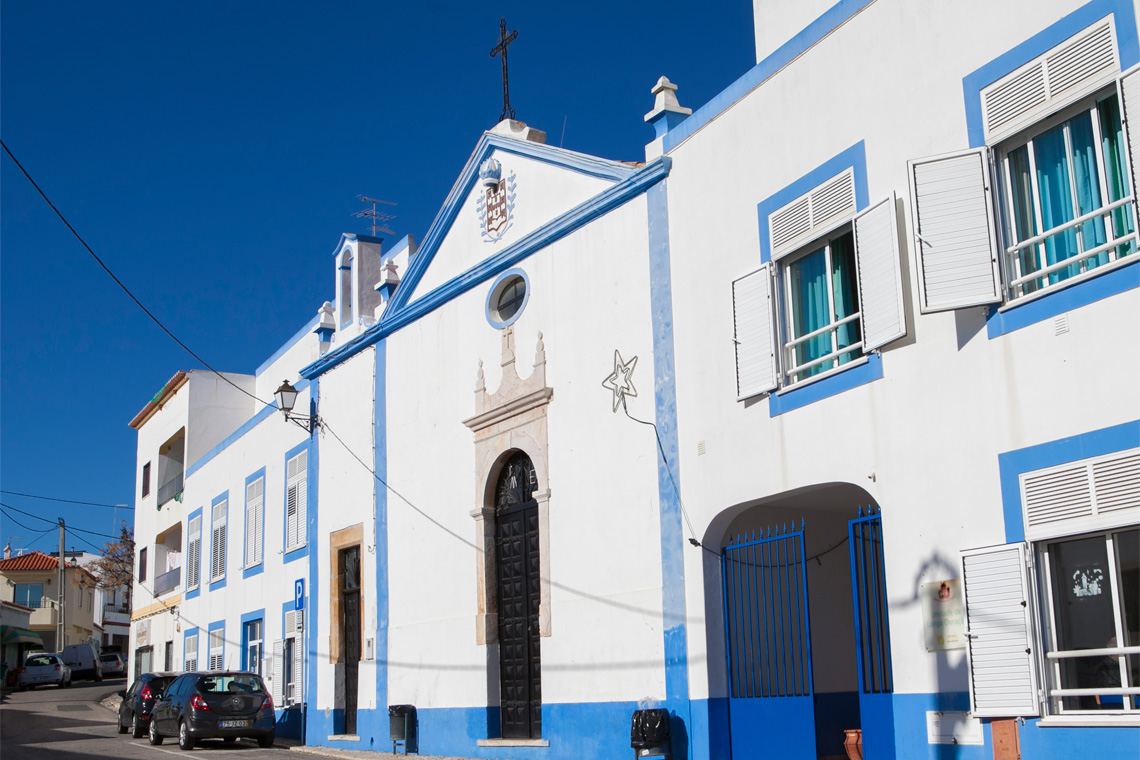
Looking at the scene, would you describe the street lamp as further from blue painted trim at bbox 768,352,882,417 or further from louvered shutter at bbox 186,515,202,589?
blue painted trim at bbox 768,352,882,417

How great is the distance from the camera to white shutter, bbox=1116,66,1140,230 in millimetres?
8078

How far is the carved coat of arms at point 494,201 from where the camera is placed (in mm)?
16611

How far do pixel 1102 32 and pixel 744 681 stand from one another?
6858 mm

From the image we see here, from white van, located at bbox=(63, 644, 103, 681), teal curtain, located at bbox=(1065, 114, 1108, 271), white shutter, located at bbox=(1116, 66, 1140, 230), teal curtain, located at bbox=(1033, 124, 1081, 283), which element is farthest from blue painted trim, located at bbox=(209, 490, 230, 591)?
white van, located at bbox=(63, 644, 103, 681)

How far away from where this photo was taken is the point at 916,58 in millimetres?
10273

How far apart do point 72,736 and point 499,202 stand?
14037mm

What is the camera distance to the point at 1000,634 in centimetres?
877

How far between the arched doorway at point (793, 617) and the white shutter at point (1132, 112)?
3.92 metres

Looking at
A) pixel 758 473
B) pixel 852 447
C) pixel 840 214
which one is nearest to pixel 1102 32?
pixel 840 214

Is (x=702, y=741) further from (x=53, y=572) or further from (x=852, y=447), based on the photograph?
(x=53, y=572)

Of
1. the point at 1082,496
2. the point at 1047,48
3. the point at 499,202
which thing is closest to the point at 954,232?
the point at 1047,48

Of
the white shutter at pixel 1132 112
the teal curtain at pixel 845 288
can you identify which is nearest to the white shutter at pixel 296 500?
the teal curtain at pixel 845 288

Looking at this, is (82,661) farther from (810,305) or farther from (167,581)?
(810,305)

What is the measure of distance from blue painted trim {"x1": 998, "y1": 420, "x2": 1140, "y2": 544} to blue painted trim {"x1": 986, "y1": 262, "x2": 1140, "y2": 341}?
36.1 inches
